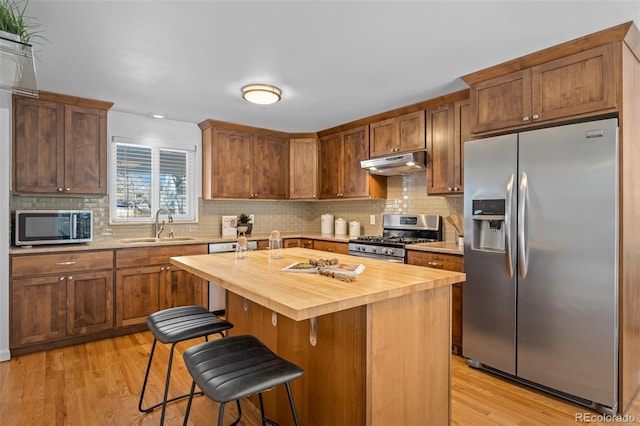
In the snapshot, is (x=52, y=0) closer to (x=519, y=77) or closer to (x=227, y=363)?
(x=227, y=363)

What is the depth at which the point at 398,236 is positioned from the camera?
4.30 m

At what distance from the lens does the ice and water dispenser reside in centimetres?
264

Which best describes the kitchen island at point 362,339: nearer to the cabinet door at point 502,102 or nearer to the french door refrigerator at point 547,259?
the french door refrigerator at point 547,259

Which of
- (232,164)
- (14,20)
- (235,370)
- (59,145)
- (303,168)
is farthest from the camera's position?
(303,168)

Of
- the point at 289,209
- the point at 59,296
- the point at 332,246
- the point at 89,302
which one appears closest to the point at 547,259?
the point at 332,246

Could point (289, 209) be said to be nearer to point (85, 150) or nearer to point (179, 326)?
point (85, 150)

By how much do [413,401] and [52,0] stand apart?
272 cm

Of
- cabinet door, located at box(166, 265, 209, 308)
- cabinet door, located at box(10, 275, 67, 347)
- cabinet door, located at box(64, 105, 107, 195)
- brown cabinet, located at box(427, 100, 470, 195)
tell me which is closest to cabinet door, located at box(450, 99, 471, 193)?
brown cabinet, located at box(427, 100, 470, 195)

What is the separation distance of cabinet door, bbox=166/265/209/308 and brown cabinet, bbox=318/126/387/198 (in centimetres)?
200

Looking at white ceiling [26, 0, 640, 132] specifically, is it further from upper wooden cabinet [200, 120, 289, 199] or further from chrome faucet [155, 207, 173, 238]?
chrome faucet [155, 207, 173, 238]

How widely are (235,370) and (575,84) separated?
8.60ft

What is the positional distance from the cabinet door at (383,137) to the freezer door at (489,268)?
127cm

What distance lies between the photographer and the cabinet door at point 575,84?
2.21 m

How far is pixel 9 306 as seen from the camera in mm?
3021
